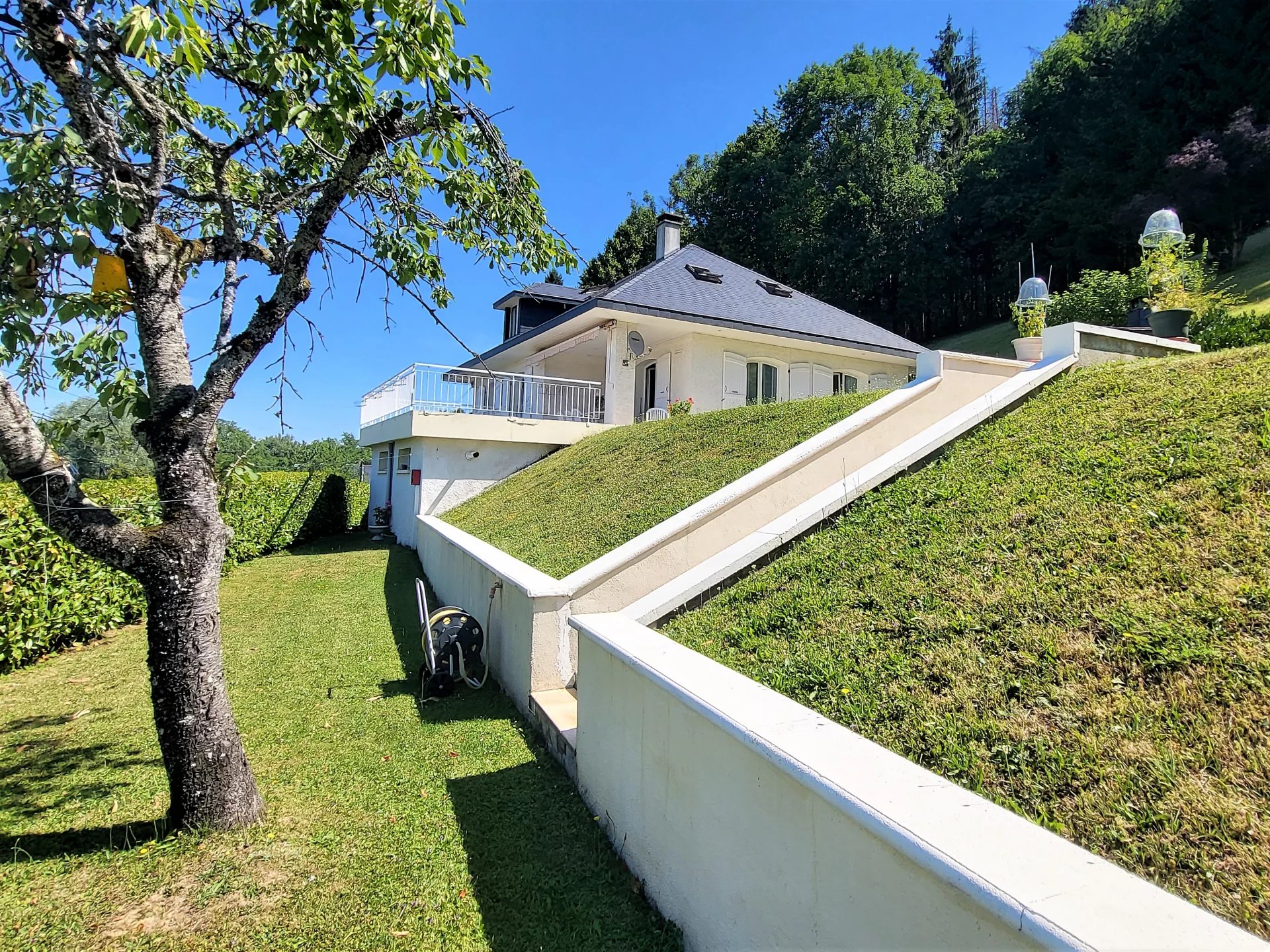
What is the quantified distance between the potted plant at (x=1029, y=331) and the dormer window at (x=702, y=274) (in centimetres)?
997

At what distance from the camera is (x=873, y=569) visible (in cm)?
379

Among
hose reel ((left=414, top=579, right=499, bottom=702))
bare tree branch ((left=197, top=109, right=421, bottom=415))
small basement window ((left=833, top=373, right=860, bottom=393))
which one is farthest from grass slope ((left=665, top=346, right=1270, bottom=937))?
small basement window ((left=833, top=373, right=860, bottom=393))

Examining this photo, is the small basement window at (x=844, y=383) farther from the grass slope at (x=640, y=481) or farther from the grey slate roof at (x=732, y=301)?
the grass slope at (x=640, y=481)

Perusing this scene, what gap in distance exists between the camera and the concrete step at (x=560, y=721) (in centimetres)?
409

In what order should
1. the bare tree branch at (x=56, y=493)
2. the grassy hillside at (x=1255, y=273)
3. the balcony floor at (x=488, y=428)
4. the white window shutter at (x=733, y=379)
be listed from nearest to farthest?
the bare tree branch at (x=56, y=493) → the balcony floor at (x=488, y=428) → the white window shutter at (x=733, y=379) → the grassy hillside at (x=1255, y=273)

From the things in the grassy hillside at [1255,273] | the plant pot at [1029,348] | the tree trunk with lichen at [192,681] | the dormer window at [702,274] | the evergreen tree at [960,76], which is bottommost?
the tree trunk with lichen at [192,681]

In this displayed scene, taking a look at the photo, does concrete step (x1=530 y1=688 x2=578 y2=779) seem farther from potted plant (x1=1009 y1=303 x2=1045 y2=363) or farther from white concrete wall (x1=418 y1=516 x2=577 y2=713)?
potted plant (x1=1009 y1=303 x2=1045 y2=363)

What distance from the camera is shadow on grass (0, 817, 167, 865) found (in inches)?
129

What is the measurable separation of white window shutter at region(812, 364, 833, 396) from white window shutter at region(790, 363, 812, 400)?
0.51 feet

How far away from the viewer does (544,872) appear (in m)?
3.16

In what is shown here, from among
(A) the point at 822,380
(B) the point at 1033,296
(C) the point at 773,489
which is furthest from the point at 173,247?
(A) the point at 822,380

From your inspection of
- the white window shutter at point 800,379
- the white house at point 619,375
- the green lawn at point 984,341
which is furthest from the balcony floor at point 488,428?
the green lawn at point 984,341

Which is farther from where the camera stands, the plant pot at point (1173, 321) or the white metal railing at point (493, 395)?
the white metal railing at point (493, 395)

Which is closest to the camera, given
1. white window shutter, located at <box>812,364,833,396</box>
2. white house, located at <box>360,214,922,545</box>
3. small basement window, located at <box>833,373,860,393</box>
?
white house, located at <box>360,214,922,545</box>
